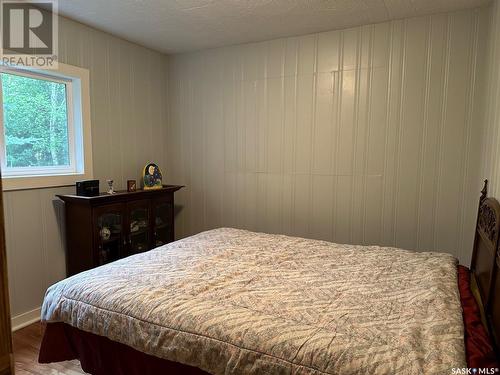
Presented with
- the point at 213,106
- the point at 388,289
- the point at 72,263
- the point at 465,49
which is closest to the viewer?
the point at 388,289

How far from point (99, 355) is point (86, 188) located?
1.49m

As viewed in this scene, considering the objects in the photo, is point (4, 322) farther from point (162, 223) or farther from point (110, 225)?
point (162, 223)

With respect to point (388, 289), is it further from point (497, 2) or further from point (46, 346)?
point (497, 2)

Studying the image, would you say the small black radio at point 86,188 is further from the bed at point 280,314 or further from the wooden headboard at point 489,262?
the wooden headboard at point 489,262

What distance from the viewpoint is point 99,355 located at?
181cm

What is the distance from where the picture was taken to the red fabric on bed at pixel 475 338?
1.22 m

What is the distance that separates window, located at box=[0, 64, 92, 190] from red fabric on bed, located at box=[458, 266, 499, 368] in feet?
9.76

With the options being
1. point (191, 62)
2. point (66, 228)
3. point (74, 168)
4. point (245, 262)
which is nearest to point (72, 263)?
point (66, 228)

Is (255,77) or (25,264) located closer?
(25,264)

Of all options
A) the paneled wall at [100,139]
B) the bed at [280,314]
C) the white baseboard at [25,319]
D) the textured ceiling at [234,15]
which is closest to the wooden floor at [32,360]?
the white baseboard at [25,319]

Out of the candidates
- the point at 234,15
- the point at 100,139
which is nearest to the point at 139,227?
the point at 100,139

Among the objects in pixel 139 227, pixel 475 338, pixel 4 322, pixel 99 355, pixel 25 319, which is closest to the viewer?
pixel 4 322

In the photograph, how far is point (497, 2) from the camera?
2.29 meters

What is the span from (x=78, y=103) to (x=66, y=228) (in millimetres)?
1100
